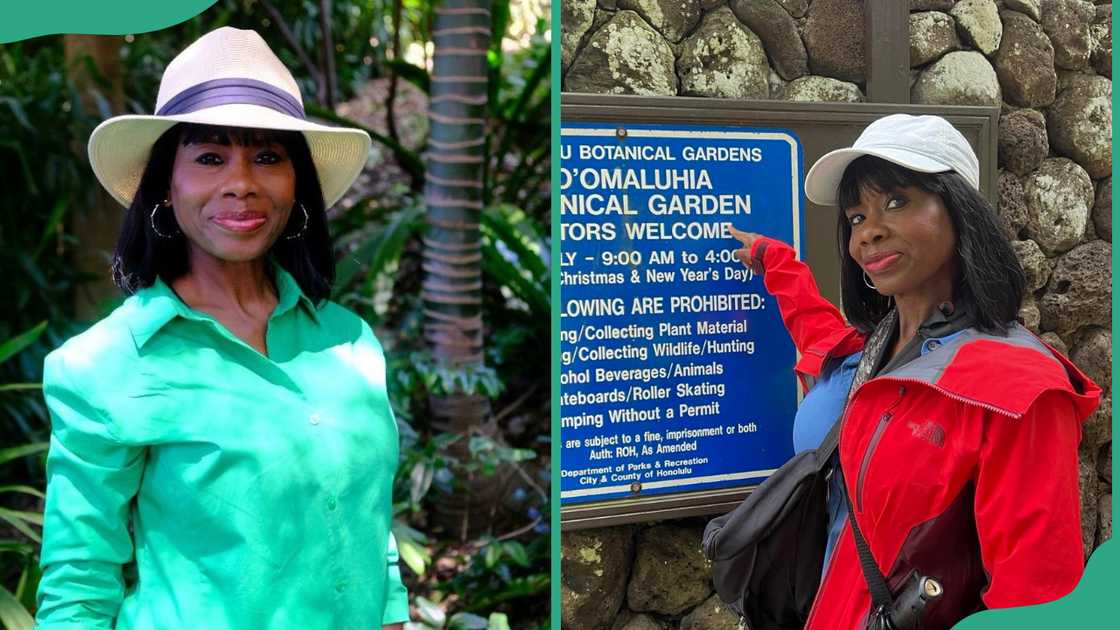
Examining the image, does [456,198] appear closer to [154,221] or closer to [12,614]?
[12,614]

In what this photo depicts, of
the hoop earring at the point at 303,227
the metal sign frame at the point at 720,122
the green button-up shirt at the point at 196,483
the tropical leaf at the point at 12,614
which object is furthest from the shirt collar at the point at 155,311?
the tropical leaf at the point at 12,614

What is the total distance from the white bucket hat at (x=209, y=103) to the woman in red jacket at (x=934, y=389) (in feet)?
3.34

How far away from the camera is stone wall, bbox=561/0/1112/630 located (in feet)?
7.02

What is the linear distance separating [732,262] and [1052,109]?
106cm

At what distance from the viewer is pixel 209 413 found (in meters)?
1.56

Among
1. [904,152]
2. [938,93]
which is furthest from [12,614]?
[938,93]

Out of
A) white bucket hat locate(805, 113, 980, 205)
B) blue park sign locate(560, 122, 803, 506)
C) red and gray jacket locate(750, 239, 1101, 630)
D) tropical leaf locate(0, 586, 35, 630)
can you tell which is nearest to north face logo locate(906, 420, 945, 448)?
red and gray jacket locate(750, 239, 1101, 630)

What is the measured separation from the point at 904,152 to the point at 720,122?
38 cm

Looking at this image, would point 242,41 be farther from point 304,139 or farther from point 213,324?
point 213,324

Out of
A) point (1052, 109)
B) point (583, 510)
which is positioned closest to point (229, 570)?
point (583, 510)

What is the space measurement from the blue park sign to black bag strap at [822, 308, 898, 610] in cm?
15

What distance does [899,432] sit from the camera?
2.02 metres

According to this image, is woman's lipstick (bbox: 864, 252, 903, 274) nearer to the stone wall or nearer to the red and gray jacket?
the red and gray jacket

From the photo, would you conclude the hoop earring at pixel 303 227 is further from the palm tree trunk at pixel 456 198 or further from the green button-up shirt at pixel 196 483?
the palm tree trunk at pixel 456 198
